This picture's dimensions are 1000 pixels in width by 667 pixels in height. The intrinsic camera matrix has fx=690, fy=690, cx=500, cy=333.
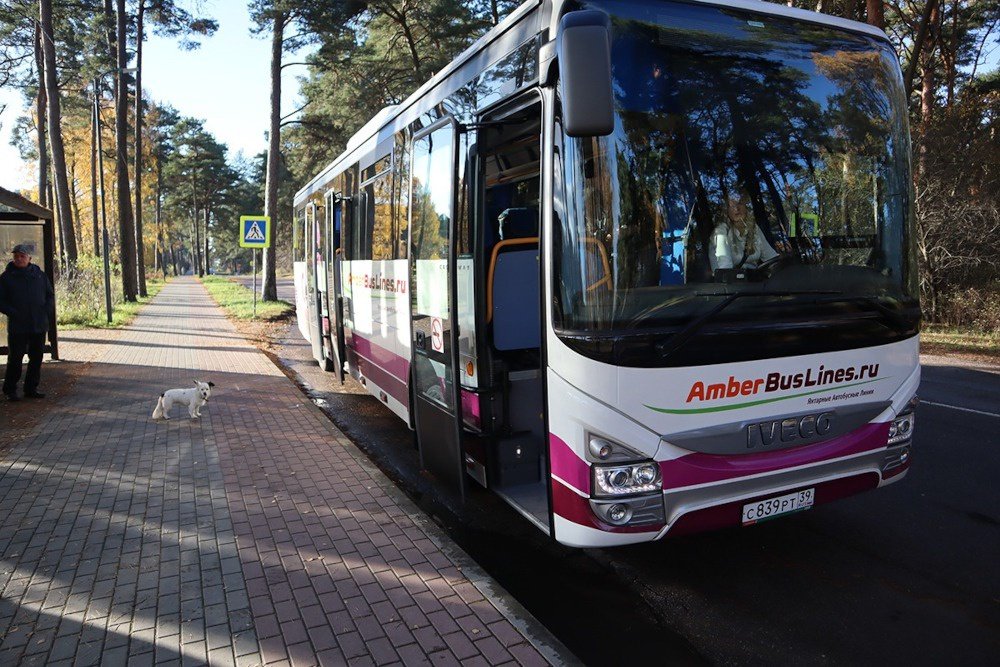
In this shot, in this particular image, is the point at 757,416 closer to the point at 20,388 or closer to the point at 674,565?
the point at 674,565

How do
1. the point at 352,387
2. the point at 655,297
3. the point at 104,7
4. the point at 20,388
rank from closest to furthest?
the point at 655,297 → the point at 20,388 → the point at 352,387 → the point at 104,7

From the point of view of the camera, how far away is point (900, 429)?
421cm

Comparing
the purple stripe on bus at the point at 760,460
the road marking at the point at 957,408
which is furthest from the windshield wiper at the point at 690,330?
the road marking at the point at 957,408

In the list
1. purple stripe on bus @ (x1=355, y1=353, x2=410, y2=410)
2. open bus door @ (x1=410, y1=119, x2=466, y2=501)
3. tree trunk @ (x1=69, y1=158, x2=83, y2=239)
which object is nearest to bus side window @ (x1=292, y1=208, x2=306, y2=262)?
purple stripe on bus @ (x1=355, y1=353, x2=410, y2=410)

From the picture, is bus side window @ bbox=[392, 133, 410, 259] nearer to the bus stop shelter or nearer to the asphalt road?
the asphalt road

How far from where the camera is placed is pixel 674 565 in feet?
15.0

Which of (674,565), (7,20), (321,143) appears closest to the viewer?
(674,565)

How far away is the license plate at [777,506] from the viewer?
3.81 m

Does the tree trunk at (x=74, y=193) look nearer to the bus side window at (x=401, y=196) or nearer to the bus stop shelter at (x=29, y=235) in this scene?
the bus stop shelter at (x=29, y=235)

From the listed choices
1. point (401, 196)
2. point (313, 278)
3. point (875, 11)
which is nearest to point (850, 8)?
point (875, 11)

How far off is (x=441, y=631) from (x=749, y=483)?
1818 mm

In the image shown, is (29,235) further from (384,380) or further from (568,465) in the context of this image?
(568,465)

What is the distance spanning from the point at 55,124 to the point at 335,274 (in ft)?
63.8

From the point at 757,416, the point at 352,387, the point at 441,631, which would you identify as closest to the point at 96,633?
the point at 441,631
